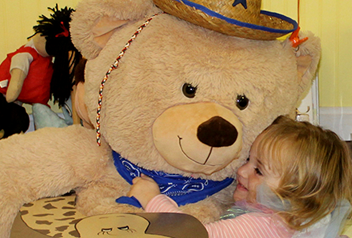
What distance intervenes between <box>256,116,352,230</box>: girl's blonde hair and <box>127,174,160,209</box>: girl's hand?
270 millimetres

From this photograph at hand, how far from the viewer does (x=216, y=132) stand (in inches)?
29.2

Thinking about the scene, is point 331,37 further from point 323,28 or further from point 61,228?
point 61,228

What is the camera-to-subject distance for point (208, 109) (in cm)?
77

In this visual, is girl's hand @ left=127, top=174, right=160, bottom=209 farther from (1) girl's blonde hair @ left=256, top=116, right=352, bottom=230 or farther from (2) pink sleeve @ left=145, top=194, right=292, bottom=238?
(1) girl's blonde hair @ left=256, top=116, right=352, bottom=230

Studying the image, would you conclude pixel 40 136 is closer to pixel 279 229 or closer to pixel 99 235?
pixel 99 235

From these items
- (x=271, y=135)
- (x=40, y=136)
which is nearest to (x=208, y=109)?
(x=271, y=135)

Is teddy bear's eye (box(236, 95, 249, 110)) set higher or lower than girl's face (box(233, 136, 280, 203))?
higher

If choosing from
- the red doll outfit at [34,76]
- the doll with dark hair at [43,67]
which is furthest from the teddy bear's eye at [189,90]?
the red doll outfit at [34,76]

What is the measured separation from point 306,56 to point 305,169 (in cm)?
30

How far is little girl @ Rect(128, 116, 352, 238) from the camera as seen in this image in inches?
34.6

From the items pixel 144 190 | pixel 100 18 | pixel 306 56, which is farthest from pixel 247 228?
pixel 100 18

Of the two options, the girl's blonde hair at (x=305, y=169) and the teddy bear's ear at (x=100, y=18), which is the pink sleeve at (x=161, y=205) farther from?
the teddy bear's ear at (x=100, y=18)

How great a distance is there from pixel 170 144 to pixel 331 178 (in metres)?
0.40

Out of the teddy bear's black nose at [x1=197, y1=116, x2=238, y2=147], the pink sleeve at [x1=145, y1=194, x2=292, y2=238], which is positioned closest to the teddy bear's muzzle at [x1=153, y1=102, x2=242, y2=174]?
Answer: the teddy bear's black nose at [x1=197, y1=116, x2=238, y2=147]
